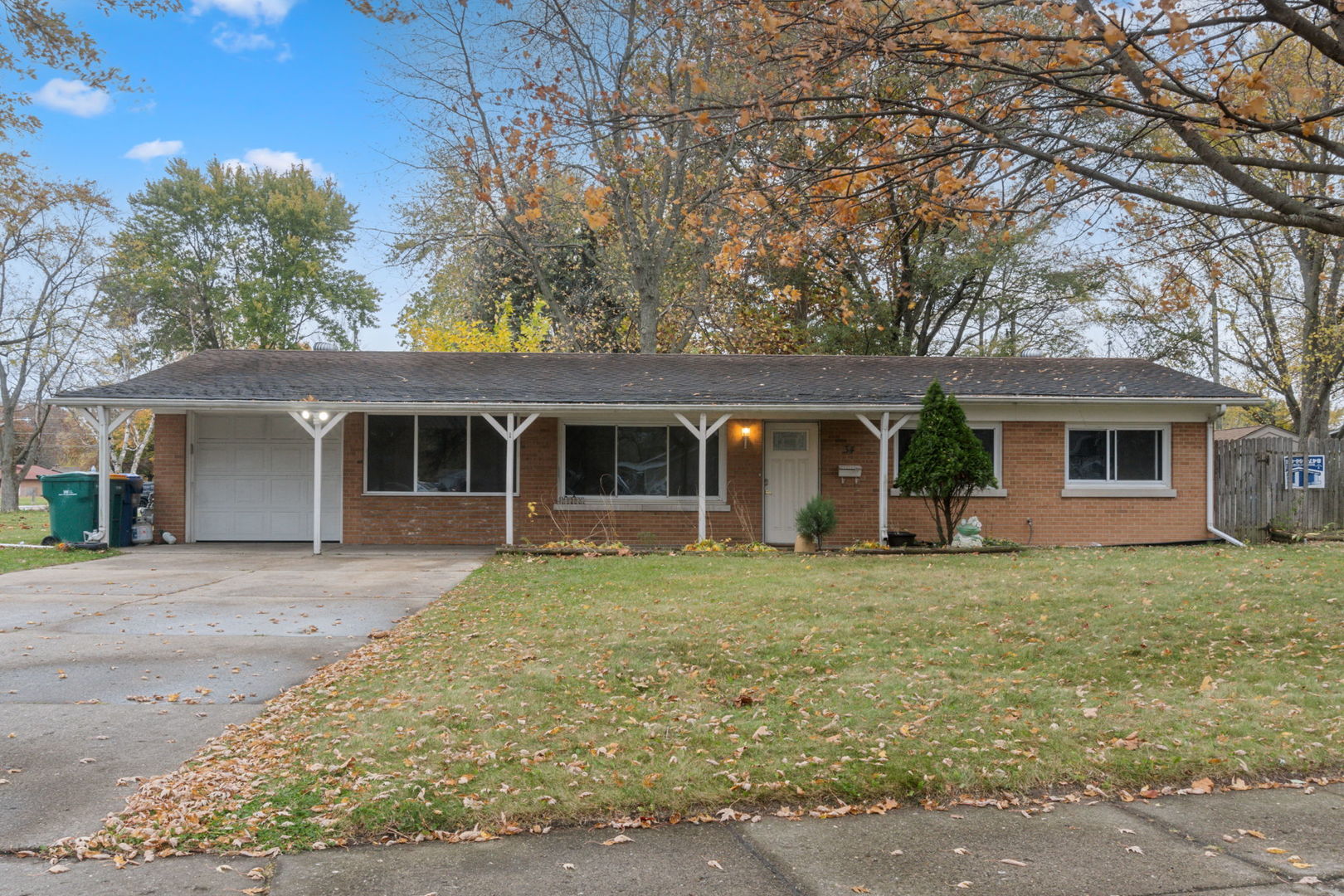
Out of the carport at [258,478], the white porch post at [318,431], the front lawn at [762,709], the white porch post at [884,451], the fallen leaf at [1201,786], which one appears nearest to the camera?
the front lawn at [762,709]

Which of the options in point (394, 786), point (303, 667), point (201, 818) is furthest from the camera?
point (303, 667)

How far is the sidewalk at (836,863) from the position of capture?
3428mm

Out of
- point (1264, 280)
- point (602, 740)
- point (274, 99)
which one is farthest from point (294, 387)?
point (1264, 280)

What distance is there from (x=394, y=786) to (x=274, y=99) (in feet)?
34.1

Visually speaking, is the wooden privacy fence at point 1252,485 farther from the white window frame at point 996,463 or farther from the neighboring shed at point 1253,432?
the neighboring shed at point 1253,432

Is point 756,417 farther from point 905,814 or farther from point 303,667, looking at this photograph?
point 905,814

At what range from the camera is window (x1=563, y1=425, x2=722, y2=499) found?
16516 millimetres

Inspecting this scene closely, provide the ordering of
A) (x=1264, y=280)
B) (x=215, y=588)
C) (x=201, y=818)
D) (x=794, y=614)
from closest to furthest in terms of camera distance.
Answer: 1. (x=201, y=818)
2. (x=794, y=614)
3. (x=215, y=588)
4. (x=1264, y=280)

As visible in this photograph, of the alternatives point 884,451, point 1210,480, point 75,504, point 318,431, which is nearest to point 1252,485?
point 1210,480

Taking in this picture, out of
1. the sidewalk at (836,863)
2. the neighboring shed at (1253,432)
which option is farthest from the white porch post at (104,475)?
the neighboring shed at (1253,432)

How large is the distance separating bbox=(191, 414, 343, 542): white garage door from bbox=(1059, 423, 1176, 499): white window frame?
12.5 metres

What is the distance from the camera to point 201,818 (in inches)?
157

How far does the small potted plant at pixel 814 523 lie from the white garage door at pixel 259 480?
26.2 ft

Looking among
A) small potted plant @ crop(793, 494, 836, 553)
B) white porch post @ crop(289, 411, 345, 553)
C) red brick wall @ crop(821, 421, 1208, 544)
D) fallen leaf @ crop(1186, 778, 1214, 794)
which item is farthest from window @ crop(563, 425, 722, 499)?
fallen leaf @ crop(1186, 778, 1214, 794)
